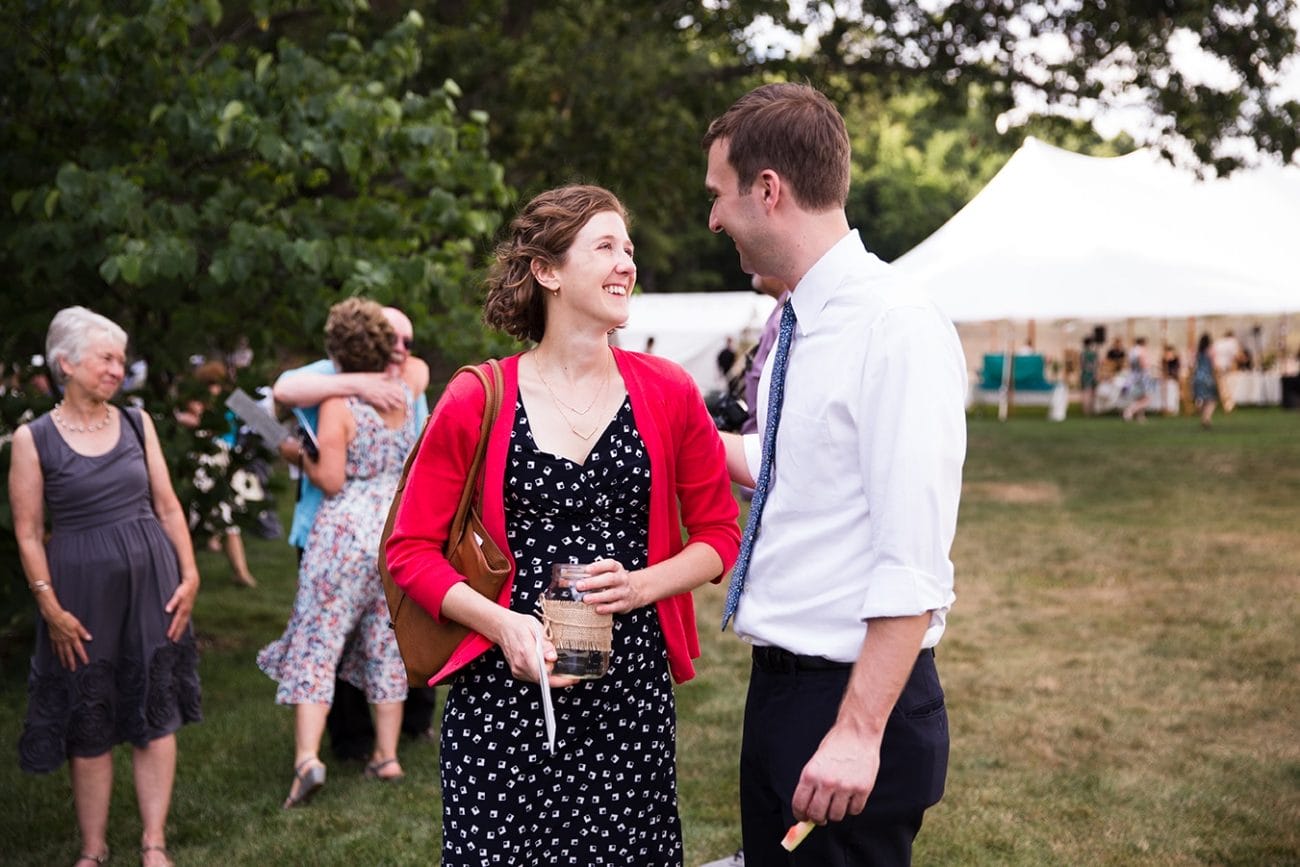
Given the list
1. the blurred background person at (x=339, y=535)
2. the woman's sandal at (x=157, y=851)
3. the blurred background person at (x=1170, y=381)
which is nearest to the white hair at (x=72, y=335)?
the blurred background person at (x=339, y=535)

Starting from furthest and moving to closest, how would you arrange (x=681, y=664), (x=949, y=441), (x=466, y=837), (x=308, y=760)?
(x=308, y=760), (x=681, y=664), (x=466, y=837), (x=949, y=441)

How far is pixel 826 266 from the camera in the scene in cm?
226

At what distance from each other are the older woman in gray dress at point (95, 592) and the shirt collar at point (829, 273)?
3070 mm

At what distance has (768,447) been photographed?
7.66 ft

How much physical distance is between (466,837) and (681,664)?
0.58 m

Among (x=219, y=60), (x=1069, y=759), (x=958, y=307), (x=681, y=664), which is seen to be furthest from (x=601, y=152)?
(x=681, y=664)

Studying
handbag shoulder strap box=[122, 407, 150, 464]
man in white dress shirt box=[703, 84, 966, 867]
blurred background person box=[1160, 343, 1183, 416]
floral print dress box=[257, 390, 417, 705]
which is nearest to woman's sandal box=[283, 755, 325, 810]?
floral print dress box=[257, 390, 417, 705]

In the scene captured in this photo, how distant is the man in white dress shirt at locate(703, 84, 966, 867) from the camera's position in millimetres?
2094

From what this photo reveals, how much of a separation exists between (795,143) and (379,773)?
14.0ft

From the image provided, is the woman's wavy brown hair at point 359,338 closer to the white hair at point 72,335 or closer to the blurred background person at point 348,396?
the blurred background person at point 348,396

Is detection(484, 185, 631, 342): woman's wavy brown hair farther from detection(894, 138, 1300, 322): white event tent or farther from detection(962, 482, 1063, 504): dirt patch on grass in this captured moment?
detection(894, 138, 1300, 322): white event tent

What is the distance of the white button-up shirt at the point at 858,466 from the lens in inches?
82.3

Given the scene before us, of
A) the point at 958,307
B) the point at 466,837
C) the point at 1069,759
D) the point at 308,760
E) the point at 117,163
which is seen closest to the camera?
the point at 466,837

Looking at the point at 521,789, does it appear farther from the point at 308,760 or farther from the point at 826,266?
the point at 308,760
